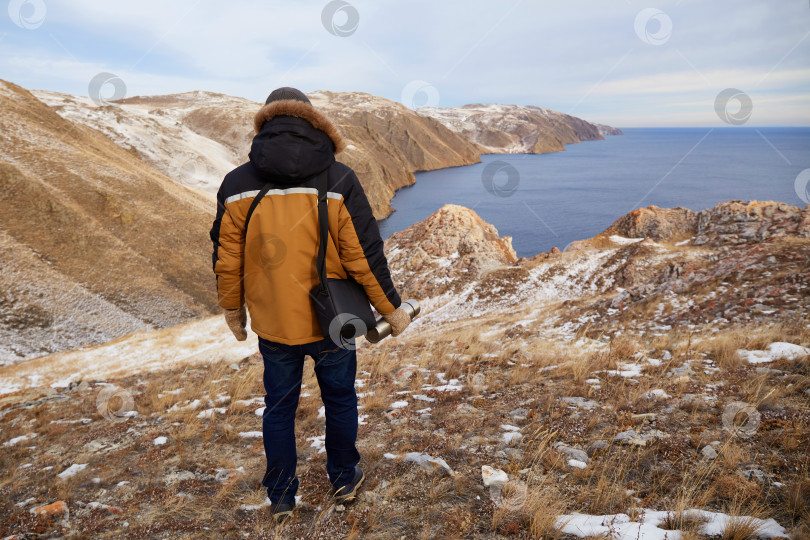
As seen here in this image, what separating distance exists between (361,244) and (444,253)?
75.7 ft

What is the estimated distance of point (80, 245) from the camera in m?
29.1

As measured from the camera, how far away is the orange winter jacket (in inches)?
98.1

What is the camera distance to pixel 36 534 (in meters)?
3.07

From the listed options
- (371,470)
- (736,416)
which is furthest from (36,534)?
(736,416)

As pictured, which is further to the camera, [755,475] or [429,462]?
[429,462]

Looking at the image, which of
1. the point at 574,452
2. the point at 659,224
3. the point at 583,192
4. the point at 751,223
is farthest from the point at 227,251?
the point at 583,192

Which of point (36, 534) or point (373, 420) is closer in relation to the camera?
point (36, 534)

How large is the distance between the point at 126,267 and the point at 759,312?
35450mm

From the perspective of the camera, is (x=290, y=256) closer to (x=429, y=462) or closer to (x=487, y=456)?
(x=429, y=462)

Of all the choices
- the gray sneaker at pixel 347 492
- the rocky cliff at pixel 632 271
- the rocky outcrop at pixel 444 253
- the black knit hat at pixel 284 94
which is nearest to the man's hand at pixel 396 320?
the gray sneaker at pixel 347 492

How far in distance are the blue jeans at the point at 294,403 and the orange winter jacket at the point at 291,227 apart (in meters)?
0.18

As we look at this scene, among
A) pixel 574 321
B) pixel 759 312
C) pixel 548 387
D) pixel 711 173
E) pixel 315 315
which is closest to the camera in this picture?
pixel 315 315

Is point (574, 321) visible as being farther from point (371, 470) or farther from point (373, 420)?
point (371, 470)

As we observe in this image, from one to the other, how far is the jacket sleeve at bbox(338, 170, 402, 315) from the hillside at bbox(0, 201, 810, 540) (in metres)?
1.71
